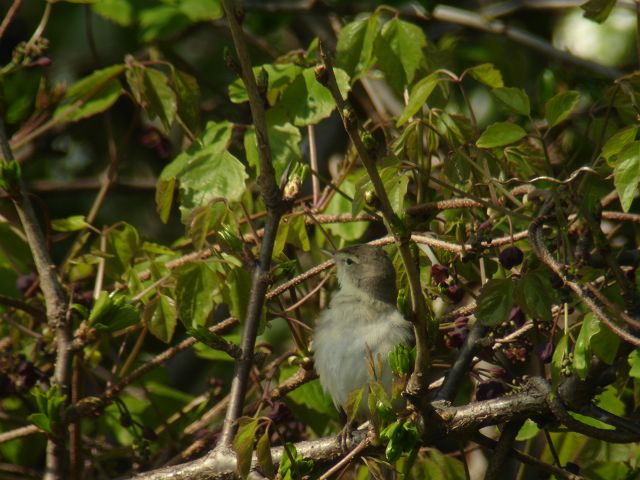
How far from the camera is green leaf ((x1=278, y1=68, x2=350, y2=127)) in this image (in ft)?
11.2

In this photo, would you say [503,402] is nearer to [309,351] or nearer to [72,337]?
[309,351]

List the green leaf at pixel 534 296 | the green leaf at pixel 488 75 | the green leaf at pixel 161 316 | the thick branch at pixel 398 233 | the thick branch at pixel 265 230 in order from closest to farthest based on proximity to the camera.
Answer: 1. the thick branch at pixel 398 233
2. the thick branch at pixel 265 230
3. the green leaf at pixel 534 296
4. the green leaf at pixel 161 316
5. the green leaf at pixel 488 75

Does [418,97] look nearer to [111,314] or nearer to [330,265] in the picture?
[330,265]

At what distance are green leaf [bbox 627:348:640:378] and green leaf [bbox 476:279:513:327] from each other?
39 cm

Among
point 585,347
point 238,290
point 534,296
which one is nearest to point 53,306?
point 238,290

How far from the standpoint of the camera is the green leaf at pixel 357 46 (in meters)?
3.49

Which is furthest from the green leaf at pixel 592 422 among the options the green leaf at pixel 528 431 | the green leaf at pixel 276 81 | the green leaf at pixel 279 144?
the green leaf at pixel 276 81

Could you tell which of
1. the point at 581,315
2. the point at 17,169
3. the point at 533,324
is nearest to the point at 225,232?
the point at 17,169

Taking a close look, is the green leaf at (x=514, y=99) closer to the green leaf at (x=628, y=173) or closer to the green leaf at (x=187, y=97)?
the green leaf at (x=628, y=173)

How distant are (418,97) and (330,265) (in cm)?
77

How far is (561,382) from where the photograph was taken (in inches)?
118

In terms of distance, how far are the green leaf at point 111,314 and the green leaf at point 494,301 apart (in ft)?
3.54

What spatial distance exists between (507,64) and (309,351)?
2.55 metres

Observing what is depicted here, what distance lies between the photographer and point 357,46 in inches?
139
